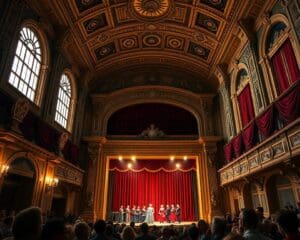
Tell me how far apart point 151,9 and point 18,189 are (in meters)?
10.1

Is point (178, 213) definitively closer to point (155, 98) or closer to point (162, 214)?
point (162, 214)

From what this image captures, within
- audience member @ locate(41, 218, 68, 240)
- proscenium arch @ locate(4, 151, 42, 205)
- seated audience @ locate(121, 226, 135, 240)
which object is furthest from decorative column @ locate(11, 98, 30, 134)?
audience member @ locate(41, 218, 68, 240)

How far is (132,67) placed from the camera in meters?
16.5

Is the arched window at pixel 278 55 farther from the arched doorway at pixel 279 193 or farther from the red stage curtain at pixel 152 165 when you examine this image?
the red stage curtain at pixel 152 165

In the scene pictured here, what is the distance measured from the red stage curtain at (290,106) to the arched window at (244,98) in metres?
3.25

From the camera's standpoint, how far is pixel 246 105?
10.9 metres

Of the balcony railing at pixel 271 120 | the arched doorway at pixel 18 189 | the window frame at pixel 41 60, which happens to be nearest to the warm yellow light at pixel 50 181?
the arched doorway at pixel 18 189

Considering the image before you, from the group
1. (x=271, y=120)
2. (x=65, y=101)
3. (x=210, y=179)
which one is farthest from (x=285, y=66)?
(x=65, y=101)

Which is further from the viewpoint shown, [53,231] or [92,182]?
[92,182]

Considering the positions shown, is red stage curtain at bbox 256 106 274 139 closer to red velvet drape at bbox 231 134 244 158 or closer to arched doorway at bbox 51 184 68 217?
red velvet drape at bbox 231 134 244 158

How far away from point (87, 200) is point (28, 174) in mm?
5276

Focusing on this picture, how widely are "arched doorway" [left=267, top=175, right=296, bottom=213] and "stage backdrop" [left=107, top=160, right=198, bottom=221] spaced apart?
7259 mm

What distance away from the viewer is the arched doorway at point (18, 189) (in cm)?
848

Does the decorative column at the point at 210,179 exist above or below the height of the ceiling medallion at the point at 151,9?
below
